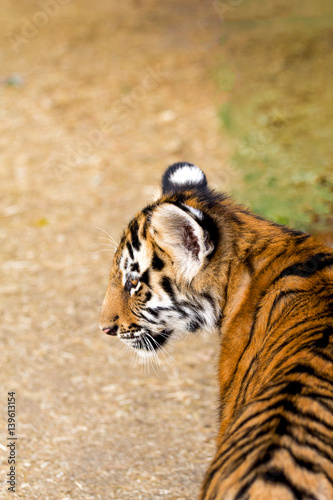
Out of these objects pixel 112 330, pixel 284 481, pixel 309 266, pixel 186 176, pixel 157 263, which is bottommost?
pixel 112 330

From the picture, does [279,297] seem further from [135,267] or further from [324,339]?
[135,267]

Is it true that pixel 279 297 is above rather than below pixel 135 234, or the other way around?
above

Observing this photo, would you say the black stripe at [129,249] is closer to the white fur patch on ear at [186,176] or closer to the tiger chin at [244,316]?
the tiger chin at [244,316]

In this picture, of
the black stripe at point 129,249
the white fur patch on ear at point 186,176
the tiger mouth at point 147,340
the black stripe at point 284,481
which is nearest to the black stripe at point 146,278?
the black stripe at point 129,249

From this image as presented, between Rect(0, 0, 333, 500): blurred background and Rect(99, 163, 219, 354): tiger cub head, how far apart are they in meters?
1.05

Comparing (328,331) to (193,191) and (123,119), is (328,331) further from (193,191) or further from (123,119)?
(123,119)

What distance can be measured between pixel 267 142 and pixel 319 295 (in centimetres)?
579

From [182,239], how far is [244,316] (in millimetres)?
457

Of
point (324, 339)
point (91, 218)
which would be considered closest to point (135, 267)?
point (324, 339)

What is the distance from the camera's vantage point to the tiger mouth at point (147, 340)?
3346 mm

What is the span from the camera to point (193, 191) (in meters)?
3.29

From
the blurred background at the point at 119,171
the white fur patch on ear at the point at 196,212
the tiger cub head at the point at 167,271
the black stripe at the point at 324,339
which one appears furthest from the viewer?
the blurred background at the point at 119,171

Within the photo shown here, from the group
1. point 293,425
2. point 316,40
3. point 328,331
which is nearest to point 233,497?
point 293,425

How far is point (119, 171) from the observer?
27.6ft
